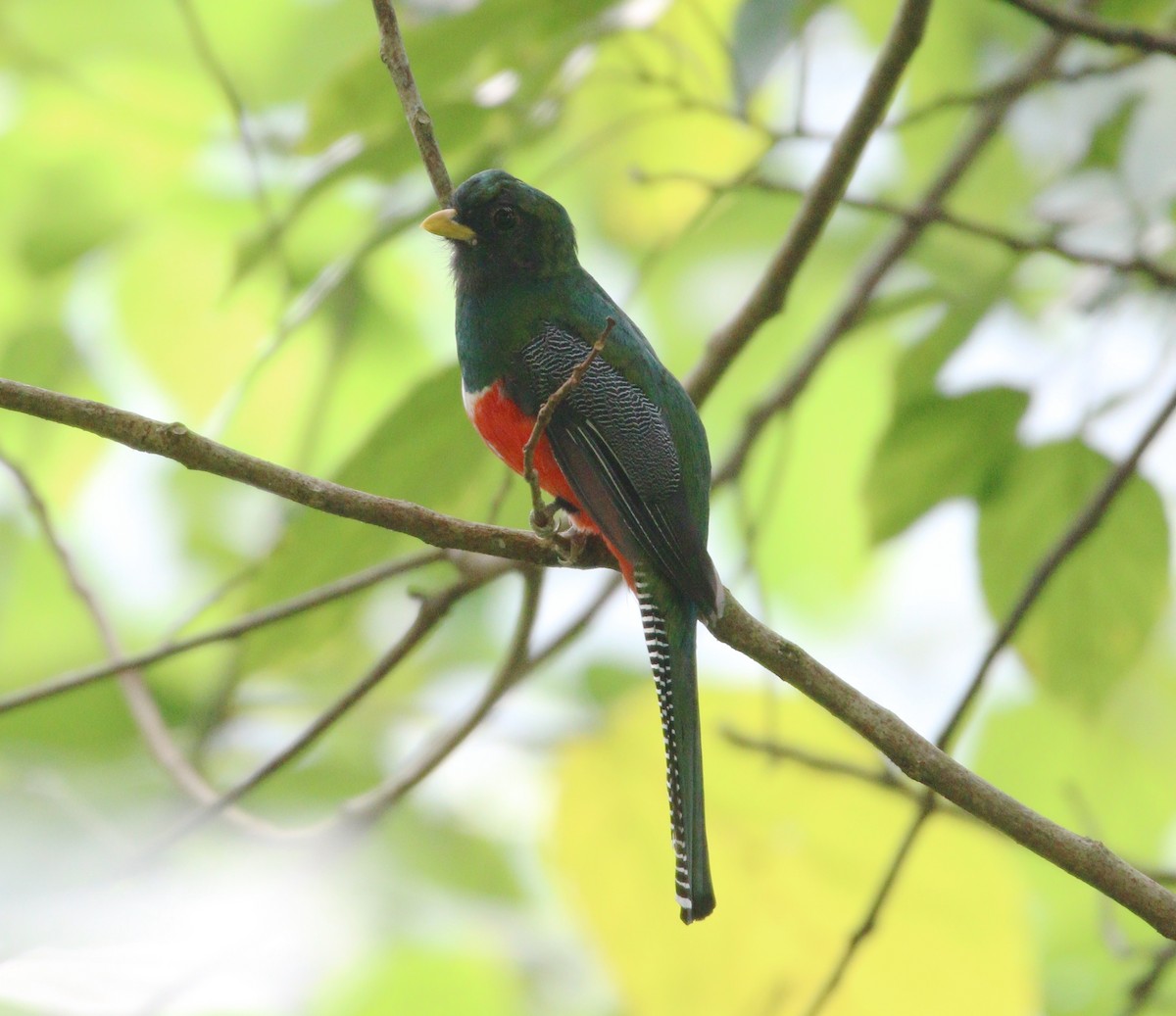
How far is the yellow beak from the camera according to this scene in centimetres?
306

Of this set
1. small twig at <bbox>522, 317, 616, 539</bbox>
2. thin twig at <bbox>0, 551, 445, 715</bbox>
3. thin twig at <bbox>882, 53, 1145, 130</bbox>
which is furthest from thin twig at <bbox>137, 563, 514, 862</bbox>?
thin twig at <bbox>882, 53, 1145, 130</bbox>

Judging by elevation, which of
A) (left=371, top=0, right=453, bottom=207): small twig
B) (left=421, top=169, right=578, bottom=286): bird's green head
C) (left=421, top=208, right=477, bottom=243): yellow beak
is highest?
(left=371, top=0, right=453, bottom=207): small twig

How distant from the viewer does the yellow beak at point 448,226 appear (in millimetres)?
3057

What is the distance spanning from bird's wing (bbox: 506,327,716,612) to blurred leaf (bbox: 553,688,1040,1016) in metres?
0.93

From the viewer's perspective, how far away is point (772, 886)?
3.73 m

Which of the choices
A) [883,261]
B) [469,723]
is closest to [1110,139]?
[883,261]

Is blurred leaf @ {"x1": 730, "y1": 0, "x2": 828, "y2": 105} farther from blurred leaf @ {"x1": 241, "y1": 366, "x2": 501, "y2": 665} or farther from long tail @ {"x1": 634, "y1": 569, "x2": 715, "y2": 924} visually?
long tail @ {"x1": 634, "y1": 569, "x2": 715, "y2": 924}

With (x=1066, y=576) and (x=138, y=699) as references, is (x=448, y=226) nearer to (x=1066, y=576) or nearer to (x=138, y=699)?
(x=138, y=699)

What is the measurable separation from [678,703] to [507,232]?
1.20 m

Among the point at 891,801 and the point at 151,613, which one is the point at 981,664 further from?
the point at 151,613

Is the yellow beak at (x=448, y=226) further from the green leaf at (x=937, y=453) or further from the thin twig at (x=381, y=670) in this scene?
the green leaf at (x=937, y=453)

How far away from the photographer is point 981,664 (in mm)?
3000

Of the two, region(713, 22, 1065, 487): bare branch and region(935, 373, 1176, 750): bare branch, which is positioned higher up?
region(713, 22, 1065, 487): bare branch

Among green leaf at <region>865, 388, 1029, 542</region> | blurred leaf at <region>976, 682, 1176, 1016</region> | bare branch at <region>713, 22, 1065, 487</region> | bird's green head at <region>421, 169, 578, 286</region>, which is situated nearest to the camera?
bird's green head at <region>421, 169, 578, 286</region>
